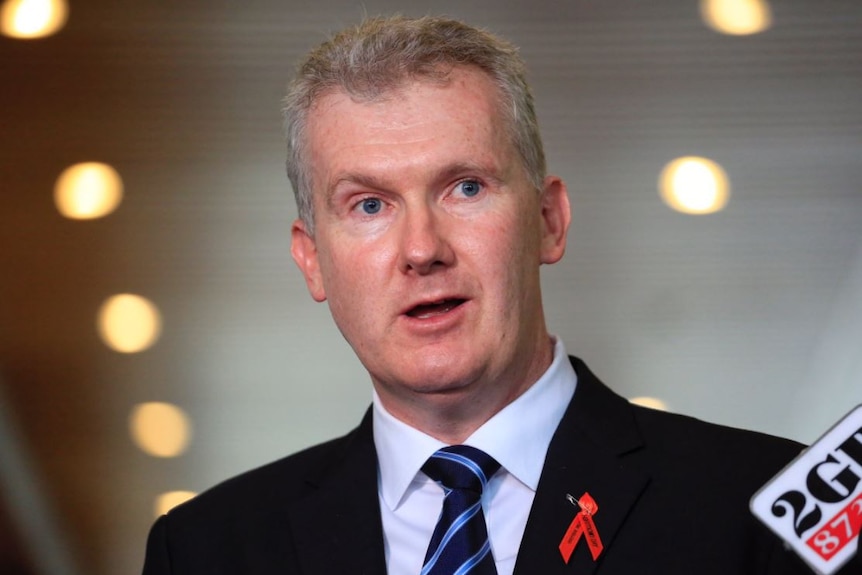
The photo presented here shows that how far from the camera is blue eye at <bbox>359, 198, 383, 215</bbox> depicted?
1794 mm

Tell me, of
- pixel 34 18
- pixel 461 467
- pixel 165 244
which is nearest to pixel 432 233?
pixel 461 467

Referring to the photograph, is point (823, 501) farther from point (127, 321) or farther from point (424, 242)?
point (127, 321)

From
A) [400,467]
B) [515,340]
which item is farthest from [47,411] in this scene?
[515,340]

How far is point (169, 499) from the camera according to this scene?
105 inches

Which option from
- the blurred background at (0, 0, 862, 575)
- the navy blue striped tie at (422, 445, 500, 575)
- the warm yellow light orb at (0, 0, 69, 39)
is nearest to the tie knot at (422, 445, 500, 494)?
the navy blue striped tie at (422, 445, 500, 575)

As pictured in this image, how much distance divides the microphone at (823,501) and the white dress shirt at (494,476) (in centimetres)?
56

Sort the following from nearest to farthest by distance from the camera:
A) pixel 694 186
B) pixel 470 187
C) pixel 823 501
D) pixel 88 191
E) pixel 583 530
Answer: pixel 823 501
pixel 583 530
pixel 470 187
pixel 694 186
pixel 88 191

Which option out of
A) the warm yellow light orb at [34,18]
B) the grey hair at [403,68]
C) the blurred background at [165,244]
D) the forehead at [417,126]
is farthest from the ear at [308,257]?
the warm yellow light orb at [34,18]

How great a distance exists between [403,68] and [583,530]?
69 cm

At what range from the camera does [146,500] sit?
2.68 metres

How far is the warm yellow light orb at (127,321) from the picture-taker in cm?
266

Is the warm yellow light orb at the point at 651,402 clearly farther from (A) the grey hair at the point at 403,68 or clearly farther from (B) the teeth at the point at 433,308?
(B) the teeth at the point at 433,308

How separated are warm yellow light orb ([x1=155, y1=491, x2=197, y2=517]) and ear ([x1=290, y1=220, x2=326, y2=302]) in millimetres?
840

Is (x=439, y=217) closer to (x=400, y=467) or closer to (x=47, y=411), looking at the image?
(x=400, y=467)
